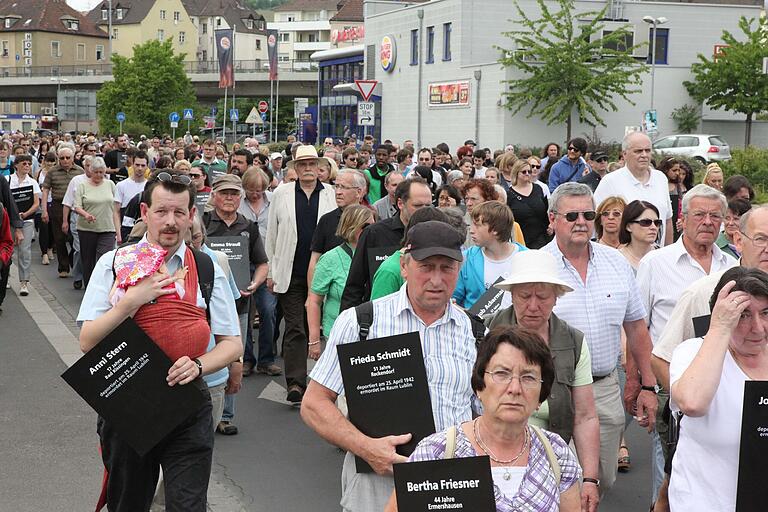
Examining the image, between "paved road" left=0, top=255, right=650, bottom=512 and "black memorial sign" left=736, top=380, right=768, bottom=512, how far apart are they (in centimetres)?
284

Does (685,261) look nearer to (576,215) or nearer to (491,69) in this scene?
(576,215)

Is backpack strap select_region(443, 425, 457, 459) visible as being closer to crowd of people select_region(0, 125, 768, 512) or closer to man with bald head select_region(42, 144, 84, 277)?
crowd of people select_region(0, 125, 768, 512)

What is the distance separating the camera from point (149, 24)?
139375mm

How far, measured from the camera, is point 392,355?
12.6 feet

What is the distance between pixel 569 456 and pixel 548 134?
44.0 metres

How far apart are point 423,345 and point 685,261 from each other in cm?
275

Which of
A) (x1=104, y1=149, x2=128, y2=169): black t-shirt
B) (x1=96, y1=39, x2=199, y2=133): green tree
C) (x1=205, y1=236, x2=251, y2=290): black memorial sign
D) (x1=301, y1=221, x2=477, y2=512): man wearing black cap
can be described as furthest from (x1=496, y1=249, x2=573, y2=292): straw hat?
(x1=96, y1=39, x2=199, y2=133): green tree

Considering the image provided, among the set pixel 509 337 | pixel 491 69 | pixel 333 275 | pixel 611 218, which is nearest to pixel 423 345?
pixel 509 337

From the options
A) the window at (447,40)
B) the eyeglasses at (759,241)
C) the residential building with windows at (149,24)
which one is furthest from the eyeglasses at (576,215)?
the residential building with windows at (149,24)

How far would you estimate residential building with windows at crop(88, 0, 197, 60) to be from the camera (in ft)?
456

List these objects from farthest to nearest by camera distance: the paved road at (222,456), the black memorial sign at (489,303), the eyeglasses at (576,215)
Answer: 1. the paved road at (222,456)
2. the eyeglasses at (576,215)
3. the black memorial sign at (489,303)

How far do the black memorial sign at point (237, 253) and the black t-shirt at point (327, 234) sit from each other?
2.28ft

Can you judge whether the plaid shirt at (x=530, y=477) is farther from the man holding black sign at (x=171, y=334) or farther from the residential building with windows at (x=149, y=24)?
the residential building with windows at (x=149, y=24)

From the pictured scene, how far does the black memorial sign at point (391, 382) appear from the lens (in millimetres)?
3822
